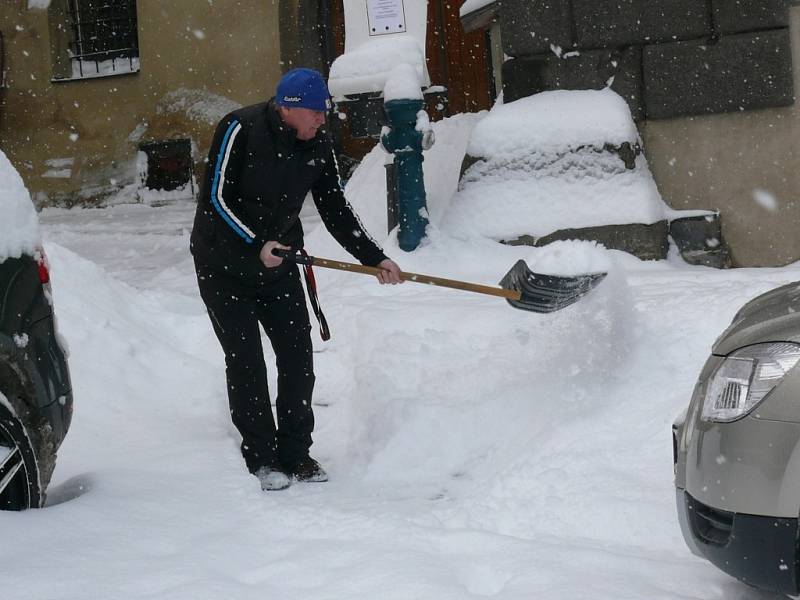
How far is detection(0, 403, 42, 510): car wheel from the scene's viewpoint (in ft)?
10.8

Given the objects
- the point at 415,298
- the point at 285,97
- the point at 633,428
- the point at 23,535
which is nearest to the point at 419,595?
the point at 23,535

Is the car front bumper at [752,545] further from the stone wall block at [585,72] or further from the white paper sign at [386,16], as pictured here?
the white paper sign at [386,16]

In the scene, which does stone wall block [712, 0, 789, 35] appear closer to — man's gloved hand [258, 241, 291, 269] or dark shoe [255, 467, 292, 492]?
man's gloved hand [258, 241, 291, 269]

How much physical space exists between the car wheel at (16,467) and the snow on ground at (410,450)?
82 mm

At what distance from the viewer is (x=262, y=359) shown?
4.41m

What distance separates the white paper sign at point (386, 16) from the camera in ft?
27.8

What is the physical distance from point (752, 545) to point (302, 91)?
2.29 meters

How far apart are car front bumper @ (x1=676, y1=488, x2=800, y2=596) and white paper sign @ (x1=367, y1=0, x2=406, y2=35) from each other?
6.36m

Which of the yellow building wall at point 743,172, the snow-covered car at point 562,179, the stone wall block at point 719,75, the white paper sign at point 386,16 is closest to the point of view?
the snow-covered car at point 562,179

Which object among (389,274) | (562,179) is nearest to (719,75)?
(562,179)

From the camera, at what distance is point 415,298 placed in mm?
6199

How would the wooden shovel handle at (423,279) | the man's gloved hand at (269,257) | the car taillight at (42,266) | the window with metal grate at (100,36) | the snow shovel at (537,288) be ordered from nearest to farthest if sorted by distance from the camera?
the car taillight at (42,266) < the man's gloved hand at (269,257) < the wooden shovel handle at (423,279) < the snow shovel at (537,288) < the window with metal grate at (100,36)

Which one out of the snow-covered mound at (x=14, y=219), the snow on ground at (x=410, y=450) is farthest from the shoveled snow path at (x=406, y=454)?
Result: the snow-covered mound at (x=14, y=219)

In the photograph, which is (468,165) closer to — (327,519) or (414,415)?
(414,415)
